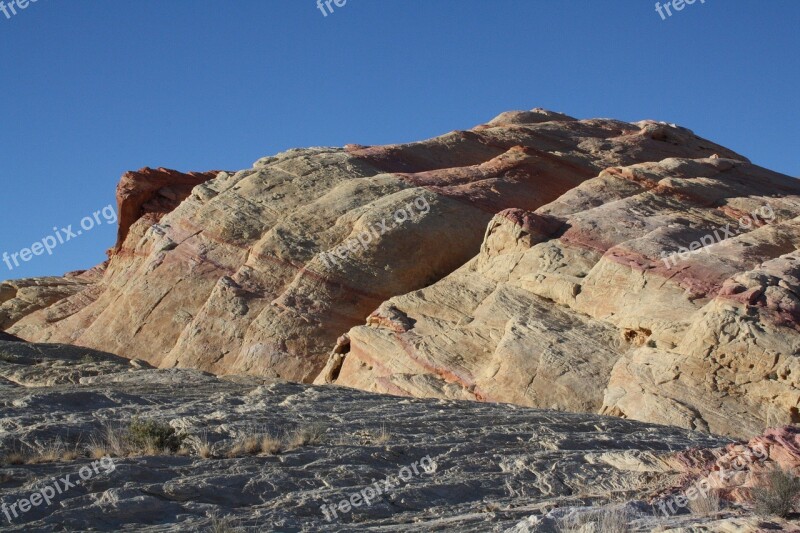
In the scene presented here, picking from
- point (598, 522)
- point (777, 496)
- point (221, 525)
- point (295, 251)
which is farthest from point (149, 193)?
point (777, 496)

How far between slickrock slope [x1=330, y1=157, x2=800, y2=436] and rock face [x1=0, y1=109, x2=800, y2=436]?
57mm

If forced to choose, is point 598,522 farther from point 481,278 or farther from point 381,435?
point 481,278

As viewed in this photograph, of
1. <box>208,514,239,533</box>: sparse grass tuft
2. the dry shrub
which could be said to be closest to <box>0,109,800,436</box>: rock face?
the dry shrub

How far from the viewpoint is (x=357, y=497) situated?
10.3m

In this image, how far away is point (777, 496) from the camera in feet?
30.7

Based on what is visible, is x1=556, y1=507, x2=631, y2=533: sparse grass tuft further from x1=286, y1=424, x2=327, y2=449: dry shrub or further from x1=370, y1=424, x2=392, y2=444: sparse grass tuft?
x1=286, y1=424, x2=327, y2=449: dry shrub

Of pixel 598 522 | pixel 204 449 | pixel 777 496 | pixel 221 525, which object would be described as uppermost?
pixel 204 449

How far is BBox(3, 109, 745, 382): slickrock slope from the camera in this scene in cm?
2902

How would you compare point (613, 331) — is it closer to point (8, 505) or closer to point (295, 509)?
point (295, 509)

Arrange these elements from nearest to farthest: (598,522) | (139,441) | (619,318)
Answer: (598,522), (139,441), (619,318)

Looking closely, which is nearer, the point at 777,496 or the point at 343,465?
the point at 777,496

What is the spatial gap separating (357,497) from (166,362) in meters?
20.1

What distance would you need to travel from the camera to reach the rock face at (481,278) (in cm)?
2056

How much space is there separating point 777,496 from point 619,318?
13617 millimetres
